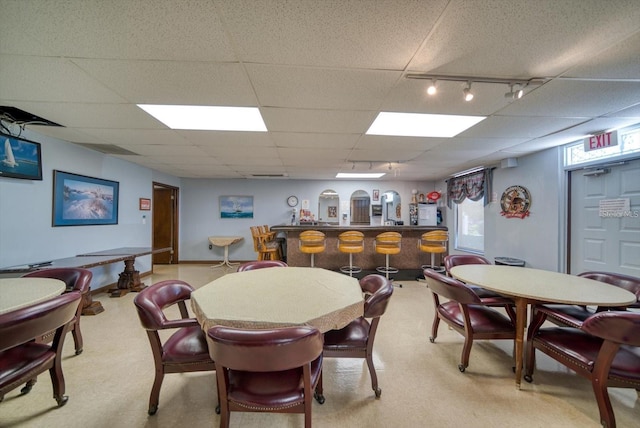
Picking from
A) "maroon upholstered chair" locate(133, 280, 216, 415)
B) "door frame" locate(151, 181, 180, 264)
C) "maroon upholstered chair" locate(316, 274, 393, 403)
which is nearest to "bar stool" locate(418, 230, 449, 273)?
"maroon upholstered chair" locate(316, 274, 393, 403)

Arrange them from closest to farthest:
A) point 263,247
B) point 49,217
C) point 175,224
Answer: point 49,217
point 263,247
point 175,224

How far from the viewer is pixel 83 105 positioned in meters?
2.40

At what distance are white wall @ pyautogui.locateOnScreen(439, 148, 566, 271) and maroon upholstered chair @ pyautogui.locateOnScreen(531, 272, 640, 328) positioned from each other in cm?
171

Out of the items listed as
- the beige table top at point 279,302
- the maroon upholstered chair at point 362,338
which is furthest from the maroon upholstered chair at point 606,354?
the beige table top at point 279,302

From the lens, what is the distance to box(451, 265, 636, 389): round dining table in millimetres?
1745

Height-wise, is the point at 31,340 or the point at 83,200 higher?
the point at 83,200

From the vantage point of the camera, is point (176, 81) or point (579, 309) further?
point (579, 309)

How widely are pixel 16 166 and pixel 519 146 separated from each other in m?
7.06

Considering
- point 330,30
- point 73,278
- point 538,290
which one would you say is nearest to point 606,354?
point 538,290

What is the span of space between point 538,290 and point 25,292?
3.95m

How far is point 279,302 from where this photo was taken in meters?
1.55

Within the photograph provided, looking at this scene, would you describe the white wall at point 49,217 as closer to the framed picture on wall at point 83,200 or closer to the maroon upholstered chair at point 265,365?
the framed picture on wall at point 83,200

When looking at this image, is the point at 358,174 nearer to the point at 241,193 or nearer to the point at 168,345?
the point at 241,193

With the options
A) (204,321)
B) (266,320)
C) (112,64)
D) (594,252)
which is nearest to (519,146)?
(594,252)
